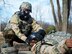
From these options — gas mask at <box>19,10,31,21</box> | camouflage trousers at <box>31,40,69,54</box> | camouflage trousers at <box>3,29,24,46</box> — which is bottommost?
camouflage trousers at <box>3,29,24,46</box>

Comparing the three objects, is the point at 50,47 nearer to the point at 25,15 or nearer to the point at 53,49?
the point at 53,49

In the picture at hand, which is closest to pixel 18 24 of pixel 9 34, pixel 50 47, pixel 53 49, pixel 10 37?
pixel 9 34

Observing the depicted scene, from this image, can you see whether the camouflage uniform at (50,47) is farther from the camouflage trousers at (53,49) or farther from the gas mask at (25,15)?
the gas mask at (25,15)

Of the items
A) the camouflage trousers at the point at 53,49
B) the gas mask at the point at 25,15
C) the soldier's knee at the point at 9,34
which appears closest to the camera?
the camouflage trousers at the point at 53,49

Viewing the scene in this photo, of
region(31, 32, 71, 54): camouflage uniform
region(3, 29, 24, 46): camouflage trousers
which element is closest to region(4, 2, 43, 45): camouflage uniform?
region(3, 29, 24, 46): camouflage trousers

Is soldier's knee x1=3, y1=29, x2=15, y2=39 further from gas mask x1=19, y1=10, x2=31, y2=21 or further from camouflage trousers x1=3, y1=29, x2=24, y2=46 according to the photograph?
gas mask x1=19, y1=10, x2=31, y2=21

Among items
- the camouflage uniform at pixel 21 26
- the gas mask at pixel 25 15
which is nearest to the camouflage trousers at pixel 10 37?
the camouflage uniform at pixel 21 26

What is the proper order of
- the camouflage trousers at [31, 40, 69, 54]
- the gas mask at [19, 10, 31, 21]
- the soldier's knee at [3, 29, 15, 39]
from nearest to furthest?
the camouflage trousers at [31, 40, 69, 54], the gas mask at [19, 10, 31, 21], the soldier's knee at [3, 29, 15, 39]

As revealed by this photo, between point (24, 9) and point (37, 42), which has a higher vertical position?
point (24, 9)

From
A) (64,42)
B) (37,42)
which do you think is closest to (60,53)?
(64,42)

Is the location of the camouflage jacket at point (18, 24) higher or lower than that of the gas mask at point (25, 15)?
lower

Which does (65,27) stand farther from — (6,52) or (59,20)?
(6,52)

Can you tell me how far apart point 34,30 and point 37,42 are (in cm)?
96

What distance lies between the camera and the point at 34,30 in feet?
16.0
